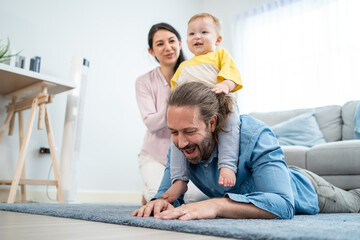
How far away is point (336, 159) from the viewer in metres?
2.46

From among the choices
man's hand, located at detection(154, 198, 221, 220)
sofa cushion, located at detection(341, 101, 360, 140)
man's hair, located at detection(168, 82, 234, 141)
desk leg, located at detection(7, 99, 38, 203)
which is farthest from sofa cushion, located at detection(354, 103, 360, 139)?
desk leg, located at detection(7, 99, 38, 203)

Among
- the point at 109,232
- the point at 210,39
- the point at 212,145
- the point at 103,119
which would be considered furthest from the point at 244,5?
the point at 109,232

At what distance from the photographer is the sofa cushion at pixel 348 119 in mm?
3115

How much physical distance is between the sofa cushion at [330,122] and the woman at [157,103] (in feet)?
5.81

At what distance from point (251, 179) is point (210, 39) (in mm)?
878

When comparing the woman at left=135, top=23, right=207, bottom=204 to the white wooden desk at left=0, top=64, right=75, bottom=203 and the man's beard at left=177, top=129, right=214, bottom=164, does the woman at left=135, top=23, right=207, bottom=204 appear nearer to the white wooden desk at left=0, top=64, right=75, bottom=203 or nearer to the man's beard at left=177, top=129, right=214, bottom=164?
the white wooden desk at left=0, top=64, right=75, bottom=203

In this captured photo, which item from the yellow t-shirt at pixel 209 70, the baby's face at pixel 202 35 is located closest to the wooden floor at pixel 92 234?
the yellow t-shirt at pixel 209 70

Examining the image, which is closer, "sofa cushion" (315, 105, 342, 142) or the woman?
the woman

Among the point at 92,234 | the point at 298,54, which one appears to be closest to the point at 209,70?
the point at 92,234

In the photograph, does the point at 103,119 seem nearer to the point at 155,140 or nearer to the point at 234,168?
the point at 155,140

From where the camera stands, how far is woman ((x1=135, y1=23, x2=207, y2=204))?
2.02 m

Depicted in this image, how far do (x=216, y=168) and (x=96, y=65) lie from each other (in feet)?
8.15

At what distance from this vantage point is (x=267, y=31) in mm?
4426

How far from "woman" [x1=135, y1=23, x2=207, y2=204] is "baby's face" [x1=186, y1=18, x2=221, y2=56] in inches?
10.6
